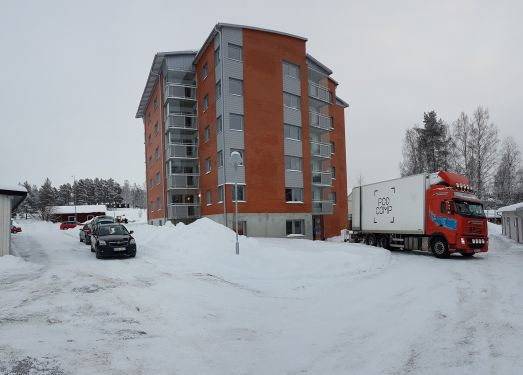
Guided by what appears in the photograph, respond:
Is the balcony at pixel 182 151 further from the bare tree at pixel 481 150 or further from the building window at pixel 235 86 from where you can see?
the bare tree at pixel 481 150

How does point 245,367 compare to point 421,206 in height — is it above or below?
below

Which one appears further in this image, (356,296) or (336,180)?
(336,180)

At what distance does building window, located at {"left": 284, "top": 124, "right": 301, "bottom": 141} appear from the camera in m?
33.6

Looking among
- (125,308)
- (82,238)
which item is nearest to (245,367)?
(125,308)

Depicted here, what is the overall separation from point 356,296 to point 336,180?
35678 millimetres

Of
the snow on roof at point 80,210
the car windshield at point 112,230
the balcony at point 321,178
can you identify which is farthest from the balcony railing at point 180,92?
the snow on roof at point 80,210

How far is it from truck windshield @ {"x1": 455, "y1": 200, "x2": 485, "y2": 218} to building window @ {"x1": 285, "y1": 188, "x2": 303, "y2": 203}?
15513mm

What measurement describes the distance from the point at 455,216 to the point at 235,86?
19.5 metres

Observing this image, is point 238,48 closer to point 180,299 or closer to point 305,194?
point 305,194

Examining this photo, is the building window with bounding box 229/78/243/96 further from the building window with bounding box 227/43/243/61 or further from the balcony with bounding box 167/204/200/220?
the balcony with bounding box 167/204/200/220

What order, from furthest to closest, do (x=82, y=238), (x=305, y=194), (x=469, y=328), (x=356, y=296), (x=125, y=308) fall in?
(x=305, y=194)
(x=82, y=238)
(x=356, y=296)
(x=125, y=308)
(x=469, y=328)

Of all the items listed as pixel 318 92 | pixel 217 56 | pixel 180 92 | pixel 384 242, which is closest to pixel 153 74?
A: pixel 180 92

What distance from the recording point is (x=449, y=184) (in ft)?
63.5

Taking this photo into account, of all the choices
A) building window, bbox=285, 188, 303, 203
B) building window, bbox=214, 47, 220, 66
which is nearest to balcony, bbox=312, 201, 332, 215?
building window, bbox=285, 188, 303, 203
